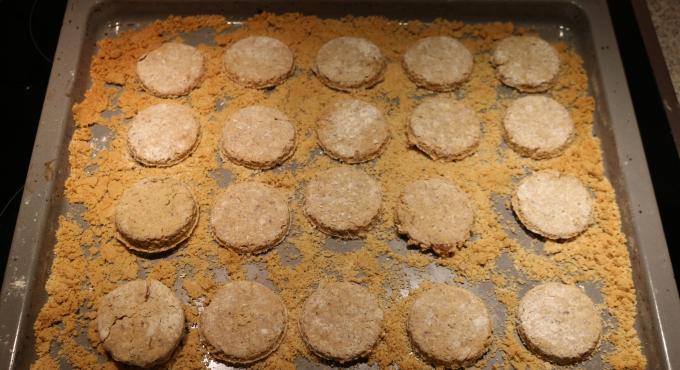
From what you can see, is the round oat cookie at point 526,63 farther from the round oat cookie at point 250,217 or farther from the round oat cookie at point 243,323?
the round oat cookie at point 243,323

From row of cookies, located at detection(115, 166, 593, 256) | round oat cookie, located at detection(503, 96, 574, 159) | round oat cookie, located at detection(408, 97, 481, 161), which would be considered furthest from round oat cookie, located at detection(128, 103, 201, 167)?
round oat cookie, located at detection(503, 96, 574, 159)

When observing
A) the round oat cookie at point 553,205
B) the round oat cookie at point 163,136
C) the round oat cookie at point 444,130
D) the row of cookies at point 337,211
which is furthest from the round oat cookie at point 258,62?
the round oat cookie at point 553,205

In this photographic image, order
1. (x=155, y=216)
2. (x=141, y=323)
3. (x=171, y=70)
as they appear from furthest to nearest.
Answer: (x=171, y=70)
(x=155, y=216)
(x=141, y=323)

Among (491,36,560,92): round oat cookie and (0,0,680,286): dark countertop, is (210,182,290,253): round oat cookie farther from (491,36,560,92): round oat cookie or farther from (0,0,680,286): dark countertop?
(491,36,560,92): round oat cookie

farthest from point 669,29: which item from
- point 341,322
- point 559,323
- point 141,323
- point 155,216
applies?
point 141,323

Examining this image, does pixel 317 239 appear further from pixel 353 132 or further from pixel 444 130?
pixel 444 130

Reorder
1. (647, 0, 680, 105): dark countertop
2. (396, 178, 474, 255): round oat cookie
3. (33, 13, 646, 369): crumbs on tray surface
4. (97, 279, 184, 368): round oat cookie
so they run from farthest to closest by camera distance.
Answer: (647, 0, 680, 105): dark countertop, (396, 178, 474, 255): round oat cookie, (33, 13, 646, 369): crumbs on tray surface, (97, 279, 184, 368): round oat cookie
